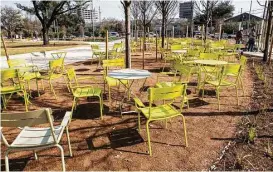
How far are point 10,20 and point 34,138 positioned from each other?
56607 millimetres

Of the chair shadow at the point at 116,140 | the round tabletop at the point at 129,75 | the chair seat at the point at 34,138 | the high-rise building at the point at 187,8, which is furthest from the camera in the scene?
the high-rise building at the point at 187,8

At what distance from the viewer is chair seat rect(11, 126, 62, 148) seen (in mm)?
2396

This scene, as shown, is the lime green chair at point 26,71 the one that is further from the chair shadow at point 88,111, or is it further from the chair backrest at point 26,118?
the chair backrest at point 26,118

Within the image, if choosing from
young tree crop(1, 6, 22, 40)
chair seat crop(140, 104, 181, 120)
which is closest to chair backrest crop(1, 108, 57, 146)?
chair seat crop(140, 104, 181, 120)

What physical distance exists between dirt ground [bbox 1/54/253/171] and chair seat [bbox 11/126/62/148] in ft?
1.56

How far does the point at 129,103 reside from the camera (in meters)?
5.02

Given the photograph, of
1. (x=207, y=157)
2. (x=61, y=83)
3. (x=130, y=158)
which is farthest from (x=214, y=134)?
(x=61, y=83)

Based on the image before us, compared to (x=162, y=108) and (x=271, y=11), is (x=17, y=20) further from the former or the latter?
(x=162, y=108)

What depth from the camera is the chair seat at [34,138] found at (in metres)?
2.40

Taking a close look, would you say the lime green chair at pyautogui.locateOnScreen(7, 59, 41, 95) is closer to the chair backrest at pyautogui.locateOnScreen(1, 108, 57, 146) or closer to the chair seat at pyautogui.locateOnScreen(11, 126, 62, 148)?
the chair seat at pyautogui.locateOnScreen(11, 126, 62, 148)

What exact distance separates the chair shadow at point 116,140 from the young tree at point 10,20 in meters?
53.0

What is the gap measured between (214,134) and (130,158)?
1.48 metres

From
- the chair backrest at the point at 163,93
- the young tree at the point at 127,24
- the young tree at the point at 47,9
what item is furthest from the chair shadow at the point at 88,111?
the young tree at the point at 47,9

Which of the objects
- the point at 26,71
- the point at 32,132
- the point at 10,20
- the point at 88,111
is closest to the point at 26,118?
the point at 32,132
